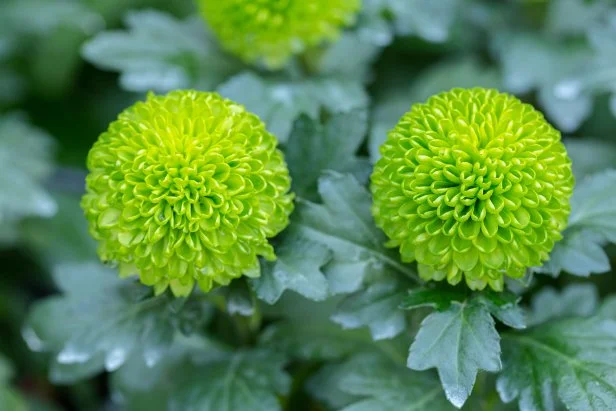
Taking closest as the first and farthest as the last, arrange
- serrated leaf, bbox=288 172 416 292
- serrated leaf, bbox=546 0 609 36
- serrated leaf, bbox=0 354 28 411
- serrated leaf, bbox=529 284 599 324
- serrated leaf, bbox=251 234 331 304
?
serrated leaf, bbox=251 234 331 304, serrated leaf, bbox=288 172 416 292, serrated leaf, bbox=529 284 599 324, serrated leaf, bbox=0 354 28 411, serrated leaf, bbox=546 0 609 36

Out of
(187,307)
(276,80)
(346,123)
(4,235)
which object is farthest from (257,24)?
(4,235)

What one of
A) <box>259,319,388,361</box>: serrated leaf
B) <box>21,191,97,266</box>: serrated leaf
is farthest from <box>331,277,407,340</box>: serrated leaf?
<box>21,191,97,266</box>: serrated leaf

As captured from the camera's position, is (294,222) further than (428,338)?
Yes

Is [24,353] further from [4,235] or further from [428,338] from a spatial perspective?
[428,338]

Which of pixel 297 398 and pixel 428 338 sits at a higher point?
pixel 428 338

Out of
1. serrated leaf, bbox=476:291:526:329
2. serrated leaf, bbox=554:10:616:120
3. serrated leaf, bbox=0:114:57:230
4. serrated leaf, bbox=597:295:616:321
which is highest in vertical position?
serrated leaf, bbox=554:10:616:120

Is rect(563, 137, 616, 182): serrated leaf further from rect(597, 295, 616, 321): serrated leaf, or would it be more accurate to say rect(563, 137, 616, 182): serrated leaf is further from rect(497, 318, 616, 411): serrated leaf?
rect(497, 318, 616, 411): serrated leaf
